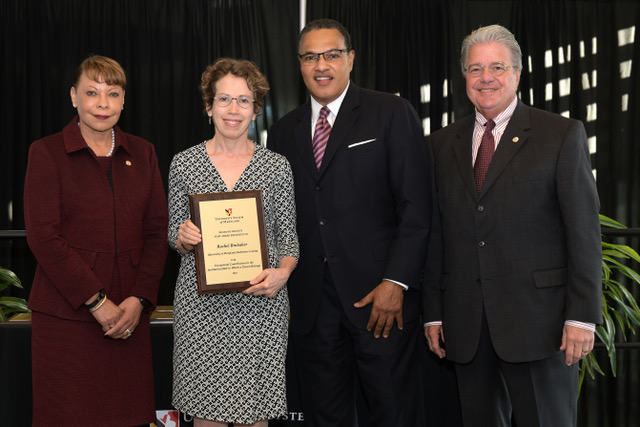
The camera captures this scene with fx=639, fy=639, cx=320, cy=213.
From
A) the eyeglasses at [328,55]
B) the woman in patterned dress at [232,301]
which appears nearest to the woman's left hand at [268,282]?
the woman in patterned dress at [232,301]

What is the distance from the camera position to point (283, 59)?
5605 millimetres

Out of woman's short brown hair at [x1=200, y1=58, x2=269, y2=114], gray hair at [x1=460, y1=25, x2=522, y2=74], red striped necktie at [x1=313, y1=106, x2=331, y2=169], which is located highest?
gray hair at [x1=460, y1=25, x2=522, y2=74]

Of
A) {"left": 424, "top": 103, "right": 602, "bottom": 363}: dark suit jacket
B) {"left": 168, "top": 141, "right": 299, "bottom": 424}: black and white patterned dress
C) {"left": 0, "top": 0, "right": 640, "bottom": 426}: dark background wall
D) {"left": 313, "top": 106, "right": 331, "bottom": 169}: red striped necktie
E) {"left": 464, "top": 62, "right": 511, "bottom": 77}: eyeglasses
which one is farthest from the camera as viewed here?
{"left": 0, "top": 0, "right": 640, "bottom": 426}: dark background wall

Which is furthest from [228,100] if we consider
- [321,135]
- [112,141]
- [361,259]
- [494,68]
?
[494,68]

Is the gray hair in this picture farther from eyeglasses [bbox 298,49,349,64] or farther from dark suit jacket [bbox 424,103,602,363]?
eyeglasses [bbox 298,49,349,64]

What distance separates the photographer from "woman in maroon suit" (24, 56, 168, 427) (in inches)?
90.0

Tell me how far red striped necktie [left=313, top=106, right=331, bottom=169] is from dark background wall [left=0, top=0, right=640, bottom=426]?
10.3 feet

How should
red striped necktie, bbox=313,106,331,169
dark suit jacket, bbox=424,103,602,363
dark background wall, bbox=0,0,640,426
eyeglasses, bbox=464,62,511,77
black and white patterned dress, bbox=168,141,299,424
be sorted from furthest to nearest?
dark background wall, bbox=0,0,640,426, red striped necktie, bbox=313,106,331,169, eyeglasses, bbox=464,62,511,77, black and white patterned dress, bbox=168,141,299,424, dark suit jacket, bbox=424,103,602,363

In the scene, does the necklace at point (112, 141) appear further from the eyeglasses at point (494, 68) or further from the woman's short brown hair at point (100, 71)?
the eyeglasses at point (494, 68)

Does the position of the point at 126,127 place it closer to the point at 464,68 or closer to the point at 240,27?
the point at 240,27

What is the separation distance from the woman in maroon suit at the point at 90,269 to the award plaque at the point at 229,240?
365 millimetres

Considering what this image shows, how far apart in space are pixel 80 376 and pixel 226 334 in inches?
22.3

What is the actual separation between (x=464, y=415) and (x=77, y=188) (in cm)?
164

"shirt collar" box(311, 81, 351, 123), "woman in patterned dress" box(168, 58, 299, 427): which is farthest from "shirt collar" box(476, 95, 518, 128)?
"woman in patterned dress" box(168, 58, 299, 427)
